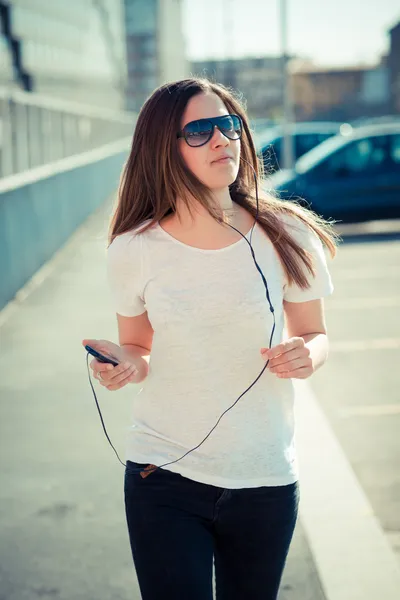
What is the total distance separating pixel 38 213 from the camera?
11922mm

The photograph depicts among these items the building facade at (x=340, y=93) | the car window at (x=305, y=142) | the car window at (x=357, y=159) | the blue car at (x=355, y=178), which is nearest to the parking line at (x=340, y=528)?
the blue car at (x=355, y=178)

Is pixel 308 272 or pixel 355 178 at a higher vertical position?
pixel 308 272

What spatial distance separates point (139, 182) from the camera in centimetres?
266

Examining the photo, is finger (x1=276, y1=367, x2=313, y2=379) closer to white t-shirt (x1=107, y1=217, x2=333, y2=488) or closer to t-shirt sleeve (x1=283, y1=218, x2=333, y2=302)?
white t-shirt (x1=107, y1=217, x2=333, y2=488)

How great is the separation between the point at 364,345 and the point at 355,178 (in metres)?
8.10

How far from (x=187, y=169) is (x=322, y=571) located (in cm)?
181

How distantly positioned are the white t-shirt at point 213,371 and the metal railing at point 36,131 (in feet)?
26.5

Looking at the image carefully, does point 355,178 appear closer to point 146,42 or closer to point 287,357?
point 287,357

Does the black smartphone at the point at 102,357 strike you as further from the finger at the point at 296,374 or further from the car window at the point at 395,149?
the car window at the point at 395,149

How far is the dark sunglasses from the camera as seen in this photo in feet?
8.19

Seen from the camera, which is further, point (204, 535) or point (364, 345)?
point (364, 345)

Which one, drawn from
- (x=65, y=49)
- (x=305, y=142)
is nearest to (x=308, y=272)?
(x=305, y=142)

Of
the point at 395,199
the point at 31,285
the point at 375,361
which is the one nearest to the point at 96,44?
the point at 395,199

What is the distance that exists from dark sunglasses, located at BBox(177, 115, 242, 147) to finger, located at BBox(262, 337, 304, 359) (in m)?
0.56
